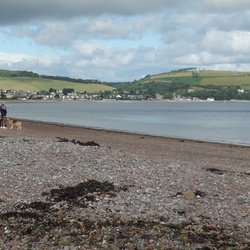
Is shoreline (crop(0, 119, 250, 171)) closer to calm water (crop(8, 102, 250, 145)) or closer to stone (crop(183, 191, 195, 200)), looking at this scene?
stone (crop(183, 191, 195, 200))

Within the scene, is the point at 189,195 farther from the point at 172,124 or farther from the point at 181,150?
the point at 172,124

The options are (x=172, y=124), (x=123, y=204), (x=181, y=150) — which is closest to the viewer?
(x=123, y=204)

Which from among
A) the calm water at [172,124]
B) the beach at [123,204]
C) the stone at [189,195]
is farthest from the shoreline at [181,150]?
the calm water at [172,124]

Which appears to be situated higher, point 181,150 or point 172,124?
point 181,150

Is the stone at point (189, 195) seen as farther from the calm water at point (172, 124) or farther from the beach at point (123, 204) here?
the calm water at point (172, 124)

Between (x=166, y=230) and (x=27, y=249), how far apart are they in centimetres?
316

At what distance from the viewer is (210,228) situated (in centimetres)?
902

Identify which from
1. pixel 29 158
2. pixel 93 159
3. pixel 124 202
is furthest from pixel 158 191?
pixel 29 158

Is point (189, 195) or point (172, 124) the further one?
point (172, 124)

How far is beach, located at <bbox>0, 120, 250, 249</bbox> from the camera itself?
8.37 meters

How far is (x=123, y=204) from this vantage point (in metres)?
10.8

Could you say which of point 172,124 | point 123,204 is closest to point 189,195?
point 123,204

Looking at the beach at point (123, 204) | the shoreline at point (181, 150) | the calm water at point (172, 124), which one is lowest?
the calm water at point (172, 124)

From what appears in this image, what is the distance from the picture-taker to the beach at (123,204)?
837 cm
